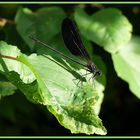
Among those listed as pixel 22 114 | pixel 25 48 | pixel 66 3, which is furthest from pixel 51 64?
pixel 22 114

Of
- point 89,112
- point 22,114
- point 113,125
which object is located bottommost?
point 113,125

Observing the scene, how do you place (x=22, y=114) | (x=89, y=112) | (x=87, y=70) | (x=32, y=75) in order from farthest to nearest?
(x=22, y=114), (x=87, y=70), (x=32, y=75), (x=89, y=112)

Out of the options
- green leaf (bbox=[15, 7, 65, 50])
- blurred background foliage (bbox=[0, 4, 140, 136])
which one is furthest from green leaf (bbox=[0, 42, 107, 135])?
blurred background foliage (bbox=[0, 4, 140, 136])

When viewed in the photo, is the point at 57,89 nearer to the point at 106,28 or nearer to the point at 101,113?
the point at 106,28

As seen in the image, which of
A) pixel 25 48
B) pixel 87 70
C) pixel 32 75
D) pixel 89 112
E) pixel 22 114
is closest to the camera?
pixel 89 112

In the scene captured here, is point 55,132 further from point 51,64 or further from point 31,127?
point 51,64

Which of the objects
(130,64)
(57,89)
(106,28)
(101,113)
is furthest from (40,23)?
(101,113)

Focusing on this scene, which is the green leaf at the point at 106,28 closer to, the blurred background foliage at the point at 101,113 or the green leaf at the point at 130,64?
the green leaf at the point at 130,64

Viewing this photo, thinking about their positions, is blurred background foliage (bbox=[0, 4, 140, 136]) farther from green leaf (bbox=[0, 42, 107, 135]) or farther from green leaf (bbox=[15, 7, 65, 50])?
green leaf (bbox=[0, 42, 107, 135])
